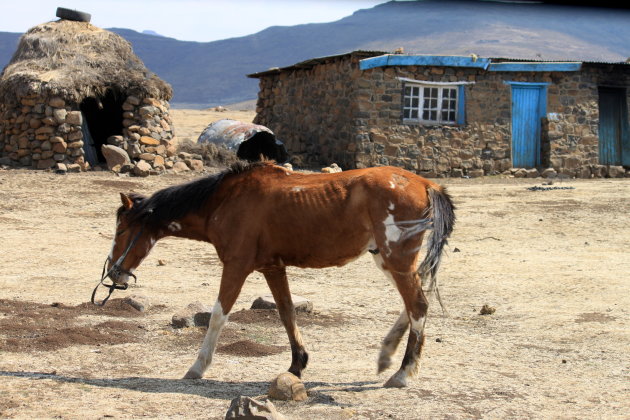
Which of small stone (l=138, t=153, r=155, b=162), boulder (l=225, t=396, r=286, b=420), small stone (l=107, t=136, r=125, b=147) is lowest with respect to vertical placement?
small stone (l=138, t=153, r=155, b=162)

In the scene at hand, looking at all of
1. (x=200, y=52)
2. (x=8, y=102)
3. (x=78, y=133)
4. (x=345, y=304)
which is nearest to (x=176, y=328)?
(x=345, y=304)

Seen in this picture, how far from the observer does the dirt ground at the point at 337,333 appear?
5336mm

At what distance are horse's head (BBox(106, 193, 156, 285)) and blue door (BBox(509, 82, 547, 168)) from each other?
1761 centimetres

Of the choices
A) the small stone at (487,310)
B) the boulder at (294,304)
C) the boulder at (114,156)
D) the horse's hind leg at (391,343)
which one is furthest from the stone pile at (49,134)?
the horse's hind leg at (391,343)

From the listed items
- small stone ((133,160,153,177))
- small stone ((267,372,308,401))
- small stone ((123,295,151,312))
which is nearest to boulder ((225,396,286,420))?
small stone ((267,372,308,401))

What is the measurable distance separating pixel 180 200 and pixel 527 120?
1793 centimetres

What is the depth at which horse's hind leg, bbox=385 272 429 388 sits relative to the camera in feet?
19.0

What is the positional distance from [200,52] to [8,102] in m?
140

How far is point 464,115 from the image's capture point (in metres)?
21.9

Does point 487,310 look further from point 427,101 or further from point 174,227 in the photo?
point 427,101

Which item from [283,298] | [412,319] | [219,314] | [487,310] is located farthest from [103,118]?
[412,319]

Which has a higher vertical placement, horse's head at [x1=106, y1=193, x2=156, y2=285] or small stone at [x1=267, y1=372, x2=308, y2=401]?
horse's head at [x1=106, y1=193, x2=156, y2=285]

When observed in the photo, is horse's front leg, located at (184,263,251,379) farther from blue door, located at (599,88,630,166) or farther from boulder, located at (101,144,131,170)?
blue door, located at (599,88,630,166)

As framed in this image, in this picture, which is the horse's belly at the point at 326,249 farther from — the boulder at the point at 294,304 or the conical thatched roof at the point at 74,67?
the conical thatched roof at the point at 74,67
